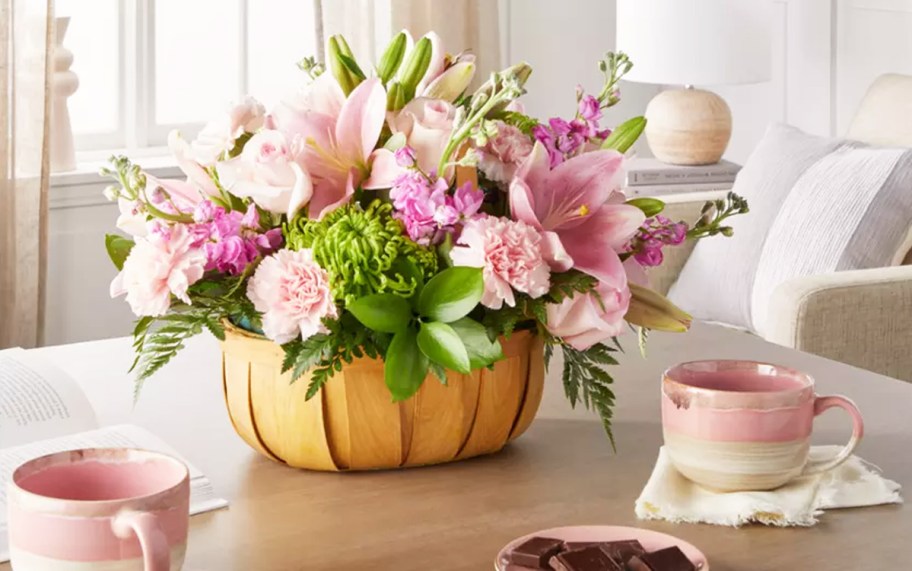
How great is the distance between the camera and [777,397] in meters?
1.09

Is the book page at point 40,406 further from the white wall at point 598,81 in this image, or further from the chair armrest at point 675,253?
the white wall at point 598,81

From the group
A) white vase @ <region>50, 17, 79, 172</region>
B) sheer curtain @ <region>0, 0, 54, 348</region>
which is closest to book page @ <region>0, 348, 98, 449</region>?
sheer curtain @ <region>0, 0, 54, 348</region>

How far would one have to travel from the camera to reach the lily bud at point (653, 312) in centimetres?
120

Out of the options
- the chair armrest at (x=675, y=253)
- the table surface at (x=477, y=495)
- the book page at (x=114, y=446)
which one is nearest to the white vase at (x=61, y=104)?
the chair armrest at (x=675, y=253)

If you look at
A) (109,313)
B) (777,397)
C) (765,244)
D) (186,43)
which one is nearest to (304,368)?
(777,397)

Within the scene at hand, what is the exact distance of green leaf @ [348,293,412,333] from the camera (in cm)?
108

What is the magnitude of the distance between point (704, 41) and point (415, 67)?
2.45 metres

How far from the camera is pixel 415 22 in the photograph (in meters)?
3.91

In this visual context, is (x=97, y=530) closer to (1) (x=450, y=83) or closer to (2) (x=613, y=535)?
(2) (x=613, y=535)

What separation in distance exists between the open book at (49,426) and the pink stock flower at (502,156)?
0.35 m

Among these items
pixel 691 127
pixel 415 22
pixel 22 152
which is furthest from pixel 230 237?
pixel 415 22

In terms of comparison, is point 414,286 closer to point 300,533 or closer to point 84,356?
point 300,533

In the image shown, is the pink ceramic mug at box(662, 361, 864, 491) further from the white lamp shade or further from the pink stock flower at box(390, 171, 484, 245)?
the white lamp shade

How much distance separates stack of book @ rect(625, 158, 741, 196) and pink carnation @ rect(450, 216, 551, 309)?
2550mm
